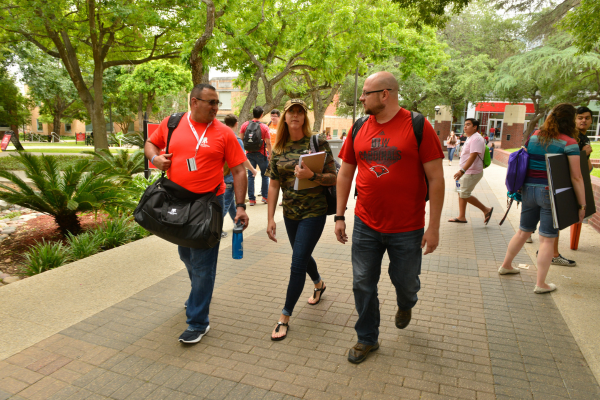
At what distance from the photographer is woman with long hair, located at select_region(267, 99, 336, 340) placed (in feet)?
11.1

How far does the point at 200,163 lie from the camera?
322 centimetres

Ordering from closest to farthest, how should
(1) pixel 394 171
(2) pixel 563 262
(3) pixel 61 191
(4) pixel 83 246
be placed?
1. (1) pixel 394 171
2. (2) pixel 563 262
3. (4) pixel 83 246
4. (3) pixel 61 191

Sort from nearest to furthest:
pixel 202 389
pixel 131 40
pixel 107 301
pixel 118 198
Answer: pixel 202 389, pixel 107 301, pixel 118 198, pixel 131 40

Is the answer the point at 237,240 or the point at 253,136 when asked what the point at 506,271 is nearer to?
the point at 237,240

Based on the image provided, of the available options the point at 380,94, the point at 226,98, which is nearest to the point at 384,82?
the point at 380,94

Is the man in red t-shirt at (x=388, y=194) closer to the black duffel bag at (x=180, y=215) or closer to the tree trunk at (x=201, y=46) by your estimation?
the black duffel bag at (x=180, y=215)

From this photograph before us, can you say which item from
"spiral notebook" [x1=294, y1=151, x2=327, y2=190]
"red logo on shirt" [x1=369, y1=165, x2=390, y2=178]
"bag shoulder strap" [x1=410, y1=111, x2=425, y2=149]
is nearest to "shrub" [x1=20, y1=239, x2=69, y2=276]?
"spiral notebook" [x1=294, y1=151, x2=327, y2=190]

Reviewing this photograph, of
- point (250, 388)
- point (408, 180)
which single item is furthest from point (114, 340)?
point (408, 180)

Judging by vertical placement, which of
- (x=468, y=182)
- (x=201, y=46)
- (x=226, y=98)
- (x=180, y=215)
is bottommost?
(x=468, y=182)

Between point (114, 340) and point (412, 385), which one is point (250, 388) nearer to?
point (412, 385)

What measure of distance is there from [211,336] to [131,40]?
53.6 feet

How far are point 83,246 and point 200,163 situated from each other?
9.96 ft

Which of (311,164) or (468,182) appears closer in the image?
(311,164)

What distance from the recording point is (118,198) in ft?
20.7
